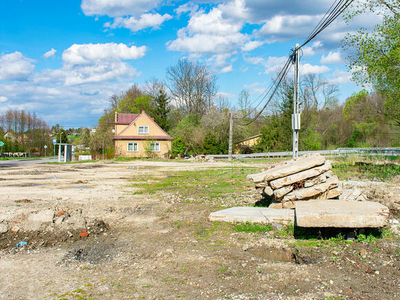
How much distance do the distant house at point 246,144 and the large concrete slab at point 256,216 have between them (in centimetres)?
3872

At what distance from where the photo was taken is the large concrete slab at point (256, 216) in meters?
6.76

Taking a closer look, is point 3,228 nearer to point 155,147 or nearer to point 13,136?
point 155,147

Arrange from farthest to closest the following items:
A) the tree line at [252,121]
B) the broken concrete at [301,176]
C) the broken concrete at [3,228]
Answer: the tree line at [252,121] < the broken concrete at [301,176] < the broken concrete at [3,228]

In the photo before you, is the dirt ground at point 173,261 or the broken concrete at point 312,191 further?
the broken concrete at point 312,191

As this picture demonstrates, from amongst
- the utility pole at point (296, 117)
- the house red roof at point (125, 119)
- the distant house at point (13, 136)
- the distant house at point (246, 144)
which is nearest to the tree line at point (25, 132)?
the distant house at point (13, 136)

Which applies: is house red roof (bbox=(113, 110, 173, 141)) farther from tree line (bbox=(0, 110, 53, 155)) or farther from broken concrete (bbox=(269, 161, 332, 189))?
broken concrete (bbox=(269, 161, 332, 189))

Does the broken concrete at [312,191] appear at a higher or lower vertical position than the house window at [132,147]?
lower

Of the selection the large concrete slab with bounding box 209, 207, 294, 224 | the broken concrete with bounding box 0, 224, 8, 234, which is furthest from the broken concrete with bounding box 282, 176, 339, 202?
the broken concrete with bounding box 0, 224, 8, 234

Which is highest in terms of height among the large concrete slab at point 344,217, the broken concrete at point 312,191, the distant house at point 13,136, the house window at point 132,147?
the distant house at point 13,136

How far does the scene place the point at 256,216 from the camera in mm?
6930

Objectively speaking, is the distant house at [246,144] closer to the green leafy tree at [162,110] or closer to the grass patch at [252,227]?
the green leafy tree at [162,110]

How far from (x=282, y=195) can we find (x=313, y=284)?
3429mm

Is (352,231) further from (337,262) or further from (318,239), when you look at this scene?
(337,262)

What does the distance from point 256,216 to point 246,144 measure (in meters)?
41.3
